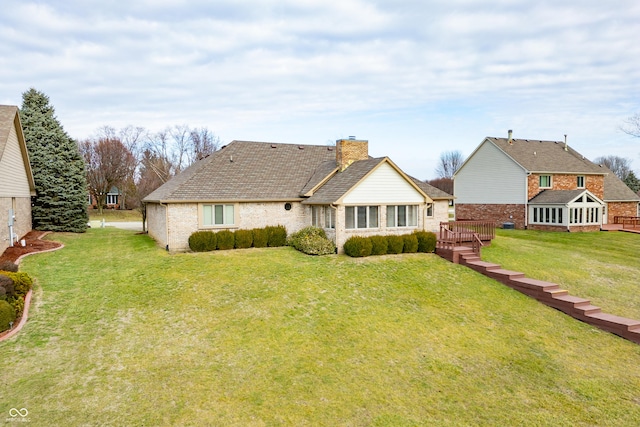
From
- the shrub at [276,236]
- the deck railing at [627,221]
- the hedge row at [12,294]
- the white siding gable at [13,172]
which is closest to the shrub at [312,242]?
the shrub at [276,236]

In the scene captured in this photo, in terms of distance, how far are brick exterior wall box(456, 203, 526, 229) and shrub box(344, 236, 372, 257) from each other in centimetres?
2330

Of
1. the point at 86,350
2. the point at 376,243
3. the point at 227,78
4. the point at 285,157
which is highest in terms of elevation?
the point at 227,78

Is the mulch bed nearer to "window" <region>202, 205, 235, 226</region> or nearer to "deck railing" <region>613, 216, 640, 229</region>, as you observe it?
"window" <region>202, 205, 235, 226</region>

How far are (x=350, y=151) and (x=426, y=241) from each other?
24.6 ft

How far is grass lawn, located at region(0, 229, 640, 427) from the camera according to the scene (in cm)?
898

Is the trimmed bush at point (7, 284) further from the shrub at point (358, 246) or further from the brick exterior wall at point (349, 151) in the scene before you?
the brick exterior wall at point (349, 151)

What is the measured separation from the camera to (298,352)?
37.7 ft

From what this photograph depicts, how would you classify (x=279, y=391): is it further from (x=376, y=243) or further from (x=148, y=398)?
(x=376, y=243)

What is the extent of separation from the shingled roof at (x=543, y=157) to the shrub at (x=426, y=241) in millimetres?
20328

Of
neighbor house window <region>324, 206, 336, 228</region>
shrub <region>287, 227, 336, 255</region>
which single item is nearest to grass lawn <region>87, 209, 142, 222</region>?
shrub <region>287, 227, 336, 255</region>

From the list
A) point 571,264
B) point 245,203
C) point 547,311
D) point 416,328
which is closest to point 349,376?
point 416,328

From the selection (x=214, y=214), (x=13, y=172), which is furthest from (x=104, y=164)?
(x=214, y=214)

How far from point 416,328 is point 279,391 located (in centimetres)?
581

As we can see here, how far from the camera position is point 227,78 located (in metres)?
30.2
